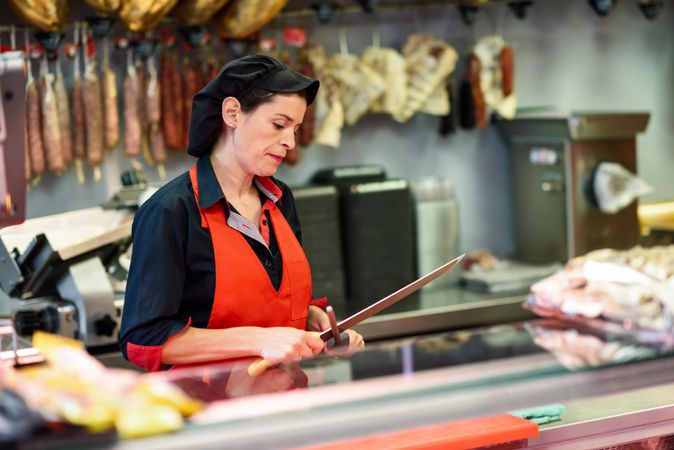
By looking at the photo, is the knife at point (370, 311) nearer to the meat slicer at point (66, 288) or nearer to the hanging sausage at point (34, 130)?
the meat slicer at point (66, 288)

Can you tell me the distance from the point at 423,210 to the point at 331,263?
57 centimetres

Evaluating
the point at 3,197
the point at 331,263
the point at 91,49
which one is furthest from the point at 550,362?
the point at 91,49

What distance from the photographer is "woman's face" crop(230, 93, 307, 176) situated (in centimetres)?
228

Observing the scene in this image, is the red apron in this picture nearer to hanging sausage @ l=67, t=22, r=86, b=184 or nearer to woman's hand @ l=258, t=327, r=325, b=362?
woman's hand @ l=258, t=327, r=325, b=362

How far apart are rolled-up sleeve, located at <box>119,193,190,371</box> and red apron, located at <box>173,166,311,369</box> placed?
0.30 feet

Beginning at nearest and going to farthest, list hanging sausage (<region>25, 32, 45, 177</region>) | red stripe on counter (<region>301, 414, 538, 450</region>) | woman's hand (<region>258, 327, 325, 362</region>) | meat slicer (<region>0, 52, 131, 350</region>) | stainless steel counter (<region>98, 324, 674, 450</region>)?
stainless steel counter (<region>98, 324, 674, 450</region>), red stripe on counter (<region>301, 414, 538, 450</region>), woman's hand (<region>258, 327, 325, 362</region>), meat slicer (<region>0, 52, 131, 350</region>), hanging sausage (<region>25, 32, 45, 177</region>)

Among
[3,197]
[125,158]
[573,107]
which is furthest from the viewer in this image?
[573,107]

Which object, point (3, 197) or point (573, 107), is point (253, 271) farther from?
point (573, 107)

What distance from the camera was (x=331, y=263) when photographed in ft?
15.2

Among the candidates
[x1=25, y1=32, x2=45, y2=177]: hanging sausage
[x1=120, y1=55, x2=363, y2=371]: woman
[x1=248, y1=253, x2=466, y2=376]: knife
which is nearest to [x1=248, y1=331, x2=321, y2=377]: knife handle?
[x1=248, y1=253, x2=466, y2=376]: knife

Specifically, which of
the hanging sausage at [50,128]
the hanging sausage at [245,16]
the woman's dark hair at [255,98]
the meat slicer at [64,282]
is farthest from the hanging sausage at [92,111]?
the woman's dark hair at [255,98]

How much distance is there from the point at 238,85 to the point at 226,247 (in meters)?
0.37

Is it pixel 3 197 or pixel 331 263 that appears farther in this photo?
pixel 331 263

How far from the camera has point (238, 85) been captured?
2.27 m
